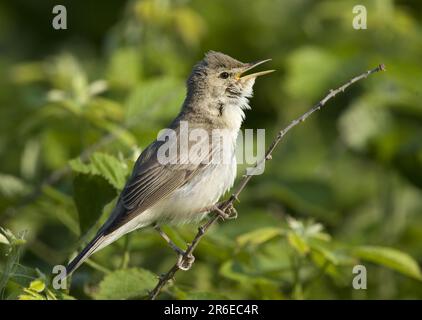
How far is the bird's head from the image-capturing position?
17.0 ft

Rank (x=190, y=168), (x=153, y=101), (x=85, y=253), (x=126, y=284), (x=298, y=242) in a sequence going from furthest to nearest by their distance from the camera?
(x=153, y=101) → (x=190, y=168) → (x=298, y=242) → (x=126, y=284) → (x=85, y=253)

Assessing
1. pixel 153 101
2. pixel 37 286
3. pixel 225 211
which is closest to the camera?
pixel 37 286

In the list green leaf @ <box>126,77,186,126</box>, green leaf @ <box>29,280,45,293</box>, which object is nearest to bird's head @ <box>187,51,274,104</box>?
green leaf @ <box>126,77,186,126</box>

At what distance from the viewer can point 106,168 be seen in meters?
4.46

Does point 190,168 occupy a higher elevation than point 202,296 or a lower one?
higher

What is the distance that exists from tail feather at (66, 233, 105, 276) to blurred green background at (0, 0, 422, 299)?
15 centimetres

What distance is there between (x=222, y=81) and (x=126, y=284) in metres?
1.63

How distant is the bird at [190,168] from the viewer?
456 centimetres

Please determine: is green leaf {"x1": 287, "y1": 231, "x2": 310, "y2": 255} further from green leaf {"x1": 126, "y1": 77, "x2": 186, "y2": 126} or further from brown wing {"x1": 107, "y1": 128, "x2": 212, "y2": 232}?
green leaf {"x1": 126, "y1": 77, "x2": 186, "y2": 126}

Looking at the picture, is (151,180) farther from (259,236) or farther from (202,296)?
(202,296)

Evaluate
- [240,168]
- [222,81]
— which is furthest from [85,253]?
[240,168]

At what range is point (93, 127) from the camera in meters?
5.80
